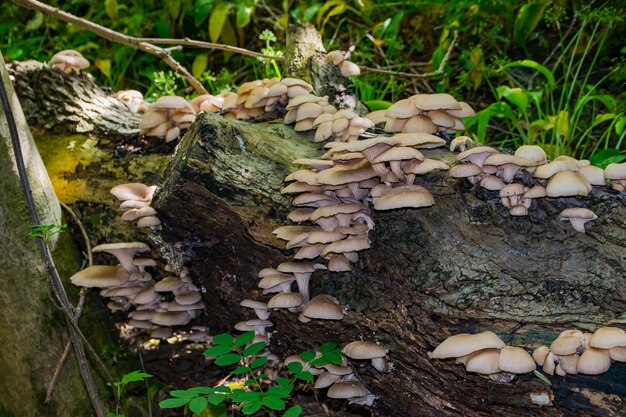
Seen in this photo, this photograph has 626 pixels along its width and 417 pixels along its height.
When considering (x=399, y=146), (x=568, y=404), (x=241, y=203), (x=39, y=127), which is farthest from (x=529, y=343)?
(x=39, y=127)

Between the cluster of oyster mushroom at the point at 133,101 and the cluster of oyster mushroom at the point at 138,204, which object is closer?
the cluster of oyster mushroom at the point at 138,204

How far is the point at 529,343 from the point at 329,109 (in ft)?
6.15

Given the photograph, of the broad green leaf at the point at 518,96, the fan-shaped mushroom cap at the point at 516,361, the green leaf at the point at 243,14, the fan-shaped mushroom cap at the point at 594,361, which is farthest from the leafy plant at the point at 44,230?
the green leaf at the point at 243,14

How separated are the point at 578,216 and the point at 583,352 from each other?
27.0 inches

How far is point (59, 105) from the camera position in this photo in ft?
15.3

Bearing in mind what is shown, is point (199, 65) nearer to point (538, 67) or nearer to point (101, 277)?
point (538, 67)

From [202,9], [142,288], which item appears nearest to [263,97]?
[142,288]

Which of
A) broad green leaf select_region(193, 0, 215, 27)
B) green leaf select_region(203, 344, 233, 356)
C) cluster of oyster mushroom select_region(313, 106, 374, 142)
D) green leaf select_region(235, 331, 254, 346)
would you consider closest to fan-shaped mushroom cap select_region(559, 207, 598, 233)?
cluster of oyster mushroom select_region(313, 106, 374, 142)

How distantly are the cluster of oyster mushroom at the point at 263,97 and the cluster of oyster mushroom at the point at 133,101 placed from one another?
→ 3.31 feet

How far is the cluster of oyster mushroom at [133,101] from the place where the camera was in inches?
195

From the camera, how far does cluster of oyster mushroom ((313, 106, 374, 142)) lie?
11.4 feet

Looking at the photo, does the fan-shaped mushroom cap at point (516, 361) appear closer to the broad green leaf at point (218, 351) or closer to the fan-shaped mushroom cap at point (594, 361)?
the fan-shaped mushroom cap at point (594, 361)

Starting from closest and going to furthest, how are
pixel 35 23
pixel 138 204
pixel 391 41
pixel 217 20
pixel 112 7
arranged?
pixel 138 204 → pixel 391 41 → pixel 217 20 → pixel 112 7 → pixel 35 23

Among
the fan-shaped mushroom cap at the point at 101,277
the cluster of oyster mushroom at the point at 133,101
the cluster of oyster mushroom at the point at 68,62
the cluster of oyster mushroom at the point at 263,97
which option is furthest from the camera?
the cluster of oyster mushroom at the point at 133,101
